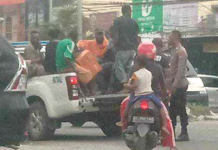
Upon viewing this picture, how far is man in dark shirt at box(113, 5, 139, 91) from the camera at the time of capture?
11820mm

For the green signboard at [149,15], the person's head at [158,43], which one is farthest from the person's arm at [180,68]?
the green signboard at [149,15]

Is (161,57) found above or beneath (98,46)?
beneath

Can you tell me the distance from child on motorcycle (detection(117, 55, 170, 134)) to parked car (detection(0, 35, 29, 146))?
98.8 inches

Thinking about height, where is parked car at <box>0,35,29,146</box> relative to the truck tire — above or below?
above

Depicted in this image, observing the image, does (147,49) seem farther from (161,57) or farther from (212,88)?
(212,88)

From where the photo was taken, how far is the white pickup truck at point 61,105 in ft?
37.4

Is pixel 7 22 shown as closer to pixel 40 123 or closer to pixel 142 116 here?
pixel 40 123

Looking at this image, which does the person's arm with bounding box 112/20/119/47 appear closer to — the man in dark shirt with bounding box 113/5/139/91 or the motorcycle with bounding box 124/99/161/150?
the man in dark shirt with bounding box 113/5/139/91

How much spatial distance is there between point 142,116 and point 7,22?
28720 mm

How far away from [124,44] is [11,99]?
5606 mm

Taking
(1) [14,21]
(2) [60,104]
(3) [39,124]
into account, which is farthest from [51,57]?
(1) [14,21]

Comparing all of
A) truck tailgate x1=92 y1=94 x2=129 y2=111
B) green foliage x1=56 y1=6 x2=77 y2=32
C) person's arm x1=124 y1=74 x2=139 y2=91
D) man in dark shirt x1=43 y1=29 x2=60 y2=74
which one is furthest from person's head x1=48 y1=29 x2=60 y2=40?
green foliage x1=56 y1=6 x2=77 y2=32

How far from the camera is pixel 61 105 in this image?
11.5 metres

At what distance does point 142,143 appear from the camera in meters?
8.81
